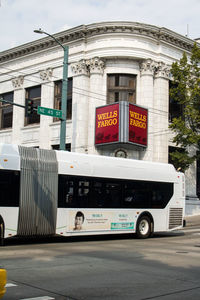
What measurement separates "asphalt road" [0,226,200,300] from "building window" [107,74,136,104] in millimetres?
19819

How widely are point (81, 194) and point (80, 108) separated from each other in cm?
1669

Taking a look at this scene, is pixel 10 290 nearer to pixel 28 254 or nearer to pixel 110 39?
pixel 28 254

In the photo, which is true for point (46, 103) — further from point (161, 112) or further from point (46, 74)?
point (161, 112)

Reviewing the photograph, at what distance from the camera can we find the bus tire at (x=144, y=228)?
1702 centimetres

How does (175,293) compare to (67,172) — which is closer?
(175,293)

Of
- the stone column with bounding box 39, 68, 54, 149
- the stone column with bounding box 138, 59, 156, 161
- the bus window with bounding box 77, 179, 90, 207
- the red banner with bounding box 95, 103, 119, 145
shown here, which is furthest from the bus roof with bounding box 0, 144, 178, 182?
the stone column with bounding box 39, 68, 54, 149

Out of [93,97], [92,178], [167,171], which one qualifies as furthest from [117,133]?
[92,178]

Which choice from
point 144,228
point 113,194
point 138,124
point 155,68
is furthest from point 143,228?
point 155,68

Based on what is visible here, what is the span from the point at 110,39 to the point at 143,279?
83.3 feet

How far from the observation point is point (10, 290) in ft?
21.5

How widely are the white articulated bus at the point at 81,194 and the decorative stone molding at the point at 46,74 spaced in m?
18.6

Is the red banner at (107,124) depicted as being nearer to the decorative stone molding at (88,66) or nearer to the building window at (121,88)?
the building window at (121,88)

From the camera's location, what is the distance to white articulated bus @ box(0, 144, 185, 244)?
526 inches

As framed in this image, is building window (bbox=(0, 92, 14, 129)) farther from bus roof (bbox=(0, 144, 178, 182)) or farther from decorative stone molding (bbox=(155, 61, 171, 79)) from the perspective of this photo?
bus roof (bbox=(0, 144, 178, 182))
